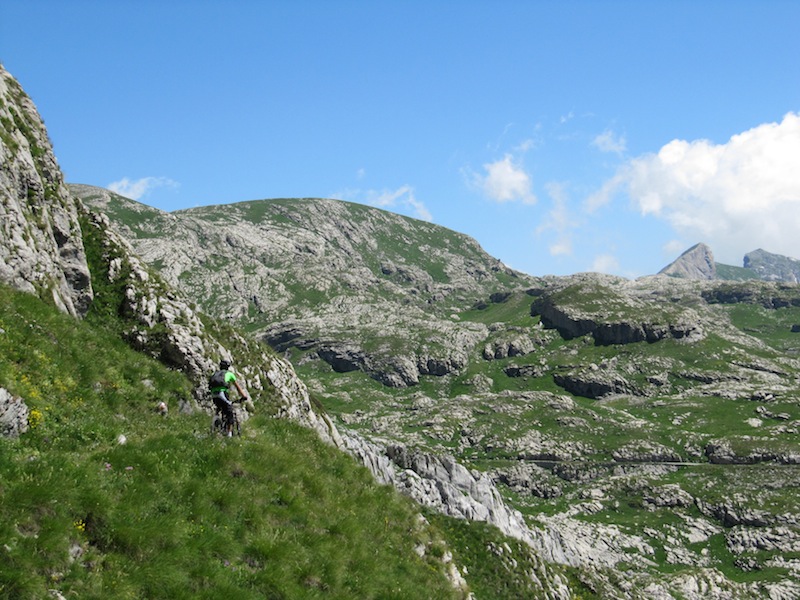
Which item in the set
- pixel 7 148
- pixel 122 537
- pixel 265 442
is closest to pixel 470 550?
pixel 265 442

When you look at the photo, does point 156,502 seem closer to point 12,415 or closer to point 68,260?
point 12,415

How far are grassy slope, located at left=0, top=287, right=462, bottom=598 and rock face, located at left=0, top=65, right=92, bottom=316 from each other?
169 inches

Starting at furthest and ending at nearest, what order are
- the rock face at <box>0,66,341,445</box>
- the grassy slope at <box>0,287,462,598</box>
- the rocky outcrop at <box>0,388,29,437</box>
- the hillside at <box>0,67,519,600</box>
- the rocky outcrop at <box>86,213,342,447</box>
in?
the rocky outcrop at <box>86,213,342,447</box> < the rock face at <box>0,66,341,445</box> < the rocky outcrop at <box>0,388,29,437</box> < the hillside at <box>0,67,519,600</box> < the grassy slope at <box>0,287,462,598</box>

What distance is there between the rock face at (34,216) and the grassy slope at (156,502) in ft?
14.1

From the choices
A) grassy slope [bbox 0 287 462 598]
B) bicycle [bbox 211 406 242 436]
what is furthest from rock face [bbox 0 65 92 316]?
bicycle [bbox 211 406 242 436]

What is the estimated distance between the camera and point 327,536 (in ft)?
58.8

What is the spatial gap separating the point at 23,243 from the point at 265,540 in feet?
70.9

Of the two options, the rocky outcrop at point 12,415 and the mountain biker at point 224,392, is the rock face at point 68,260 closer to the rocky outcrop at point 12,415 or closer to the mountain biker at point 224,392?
the mountain biker at point 224,392

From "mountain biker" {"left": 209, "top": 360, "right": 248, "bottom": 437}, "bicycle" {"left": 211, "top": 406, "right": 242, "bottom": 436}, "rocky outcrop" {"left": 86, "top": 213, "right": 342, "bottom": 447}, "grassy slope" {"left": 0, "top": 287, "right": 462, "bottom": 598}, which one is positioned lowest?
"grassy slope" {"left": 0, "top": 287, "right": 462, "bottom": 598}

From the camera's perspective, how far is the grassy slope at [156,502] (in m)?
12.2

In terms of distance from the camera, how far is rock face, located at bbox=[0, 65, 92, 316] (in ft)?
89.8

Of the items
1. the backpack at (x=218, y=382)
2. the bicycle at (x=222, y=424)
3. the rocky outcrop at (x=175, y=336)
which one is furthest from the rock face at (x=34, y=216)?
the bicycle at (x=222, y=424)

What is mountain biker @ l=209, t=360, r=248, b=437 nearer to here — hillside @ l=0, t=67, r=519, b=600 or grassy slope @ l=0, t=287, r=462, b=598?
hillside @ l=0, t=67, r=519, b=600

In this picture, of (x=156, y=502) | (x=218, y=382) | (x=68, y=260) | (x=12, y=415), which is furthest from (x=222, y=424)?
(x=68, y=260)
